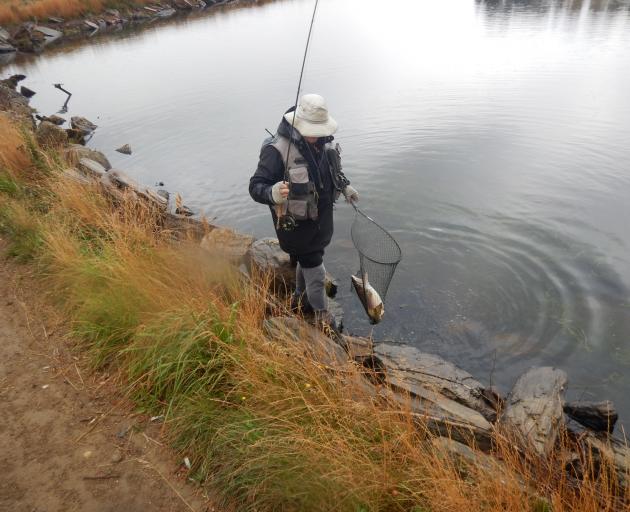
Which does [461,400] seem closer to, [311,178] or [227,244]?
[311,178]

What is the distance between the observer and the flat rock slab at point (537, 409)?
12.1 ft

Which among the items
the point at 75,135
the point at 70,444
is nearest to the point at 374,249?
the point at 70,444

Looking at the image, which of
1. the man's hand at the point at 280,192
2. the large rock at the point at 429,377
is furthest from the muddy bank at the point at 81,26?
the large rock at the point at 429,377

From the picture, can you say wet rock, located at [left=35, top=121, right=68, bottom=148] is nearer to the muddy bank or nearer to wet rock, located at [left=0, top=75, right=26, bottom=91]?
wet rock, located at [left=0, top=75, right=26, bottom=91]

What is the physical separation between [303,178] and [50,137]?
10.2 meters

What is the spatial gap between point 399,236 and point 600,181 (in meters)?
4.93

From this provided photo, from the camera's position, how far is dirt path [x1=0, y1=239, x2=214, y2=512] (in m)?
2.94

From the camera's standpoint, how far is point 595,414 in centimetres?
429

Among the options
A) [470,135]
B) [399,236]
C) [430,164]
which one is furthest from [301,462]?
[470,135]

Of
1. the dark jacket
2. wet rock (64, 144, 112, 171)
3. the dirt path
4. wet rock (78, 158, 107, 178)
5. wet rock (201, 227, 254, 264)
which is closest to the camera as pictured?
the dirt path

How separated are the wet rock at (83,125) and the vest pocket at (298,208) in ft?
42.8

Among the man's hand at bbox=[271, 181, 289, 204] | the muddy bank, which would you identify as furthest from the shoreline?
the muddy bank

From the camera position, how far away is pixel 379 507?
8.61 ft

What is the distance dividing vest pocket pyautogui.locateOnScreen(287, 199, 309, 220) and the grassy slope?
94 centimetres
